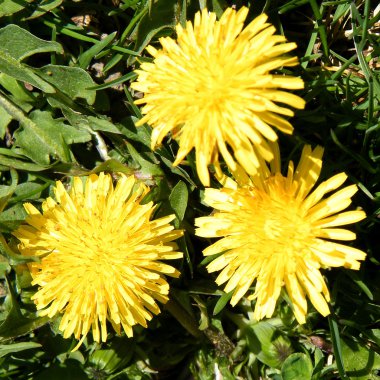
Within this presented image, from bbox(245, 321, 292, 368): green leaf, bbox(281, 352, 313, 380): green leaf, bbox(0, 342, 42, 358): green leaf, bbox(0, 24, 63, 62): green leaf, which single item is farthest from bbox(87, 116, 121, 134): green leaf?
bbox(281, 352, 313, 380): green leaf

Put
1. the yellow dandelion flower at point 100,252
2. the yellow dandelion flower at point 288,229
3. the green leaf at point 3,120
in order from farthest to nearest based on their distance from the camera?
the green leaf at point 3,120
the yellow dandelion flower at point 100,252
the yellow dandelion flower at point 288,229

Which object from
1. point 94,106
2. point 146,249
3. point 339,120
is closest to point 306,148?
point 339,120

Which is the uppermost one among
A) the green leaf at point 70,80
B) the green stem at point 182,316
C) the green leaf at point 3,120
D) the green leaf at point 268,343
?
the green leaf at point 70,80

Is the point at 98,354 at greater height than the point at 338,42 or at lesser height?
lesser

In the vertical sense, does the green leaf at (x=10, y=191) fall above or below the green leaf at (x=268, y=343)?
above

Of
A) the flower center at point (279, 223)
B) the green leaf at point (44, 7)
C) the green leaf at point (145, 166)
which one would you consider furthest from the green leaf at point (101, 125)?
the flower center at point (279, 223)

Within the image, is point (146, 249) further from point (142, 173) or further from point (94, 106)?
point (94, 106)

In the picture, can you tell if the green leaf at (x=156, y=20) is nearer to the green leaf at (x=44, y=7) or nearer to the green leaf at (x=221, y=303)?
the green leaf at (x=44, y=7)
